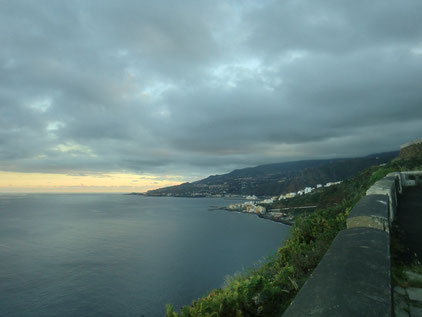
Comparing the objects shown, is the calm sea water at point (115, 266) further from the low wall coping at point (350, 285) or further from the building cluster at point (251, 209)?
the building cluster at point (251, 209)

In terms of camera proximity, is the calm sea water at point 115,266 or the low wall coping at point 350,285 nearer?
the low wall coping at point 350,285

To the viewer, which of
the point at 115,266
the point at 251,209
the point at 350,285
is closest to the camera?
the point at 350,285

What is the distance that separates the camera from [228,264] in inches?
2270

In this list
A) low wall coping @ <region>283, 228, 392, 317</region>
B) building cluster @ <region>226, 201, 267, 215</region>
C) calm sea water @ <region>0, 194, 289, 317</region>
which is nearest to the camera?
low wall coping @ <region>283, 228, 392, 317</region>

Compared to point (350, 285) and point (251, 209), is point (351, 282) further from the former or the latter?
point (251, 209)

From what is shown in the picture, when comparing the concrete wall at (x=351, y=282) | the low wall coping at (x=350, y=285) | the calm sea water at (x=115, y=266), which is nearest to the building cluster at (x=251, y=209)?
the calm sea water at (x=115, y=266)

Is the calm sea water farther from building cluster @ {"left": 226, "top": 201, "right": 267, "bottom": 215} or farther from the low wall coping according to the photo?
building cluster @ {"left": 226, "top": 201, "right": 267, "bottom": 215}

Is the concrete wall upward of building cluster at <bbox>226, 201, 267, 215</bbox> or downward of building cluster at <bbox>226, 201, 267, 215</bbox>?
upward

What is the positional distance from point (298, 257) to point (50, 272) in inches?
2334

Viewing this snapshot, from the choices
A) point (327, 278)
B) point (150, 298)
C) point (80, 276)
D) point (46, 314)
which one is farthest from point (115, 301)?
point (327, 278)

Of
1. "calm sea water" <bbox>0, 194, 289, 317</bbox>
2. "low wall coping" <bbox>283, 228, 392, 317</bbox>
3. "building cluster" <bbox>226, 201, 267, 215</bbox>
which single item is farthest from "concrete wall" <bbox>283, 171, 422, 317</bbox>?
"building cluster" <bbox>226, 201, 267, 215</bbox>

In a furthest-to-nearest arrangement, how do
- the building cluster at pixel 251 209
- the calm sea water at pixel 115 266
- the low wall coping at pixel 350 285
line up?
the building cluster at pixel 251 209 < the calm sea water at pixel 115 266 < the low wall coping at pixel 350 285

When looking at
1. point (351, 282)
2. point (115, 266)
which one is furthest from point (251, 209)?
point (351, 282)

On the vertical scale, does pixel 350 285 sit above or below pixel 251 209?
above
